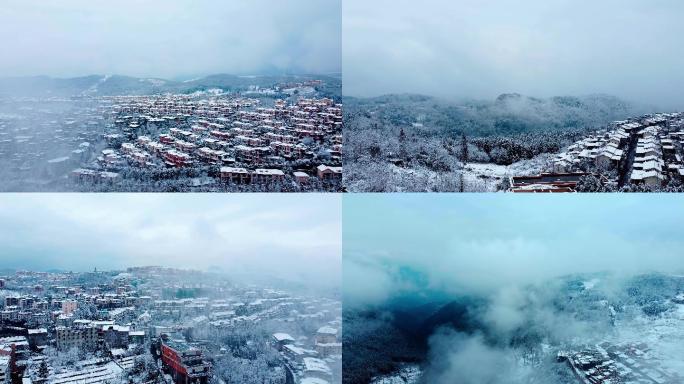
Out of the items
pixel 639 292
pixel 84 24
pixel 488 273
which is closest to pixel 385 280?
→ pixel 488 273

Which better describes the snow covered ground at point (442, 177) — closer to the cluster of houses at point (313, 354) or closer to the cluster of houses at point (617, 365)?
the cluster of houses at point (313, 354)

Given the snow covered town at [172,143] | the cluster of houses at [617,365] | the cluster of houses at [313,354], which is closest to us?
the cluster of houses at [617,365]

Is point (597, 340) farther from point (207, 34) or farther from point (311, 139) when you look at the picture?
point (207, 34)

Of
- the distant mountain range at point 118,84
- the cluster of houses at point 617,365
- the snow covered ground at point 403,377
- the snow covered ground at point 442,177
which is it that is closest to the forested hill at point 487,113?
the snow covered ground at point 442,177

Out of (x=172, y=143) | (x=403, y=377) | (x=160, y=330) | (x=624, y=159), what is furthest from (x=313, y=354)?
(x=624, y=159)

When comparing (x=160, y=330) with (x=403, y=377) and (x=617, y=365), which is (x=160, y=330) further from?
(x=617, y=365)

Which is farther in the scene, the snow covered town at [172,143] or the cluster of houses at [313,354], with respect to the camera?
the snow covered town at [172,143]

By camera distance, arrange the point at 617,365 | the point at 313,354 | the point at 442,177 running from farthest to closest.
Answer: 1. the point at 442,177
2. the point at 313,354
3. the point at 617,365
